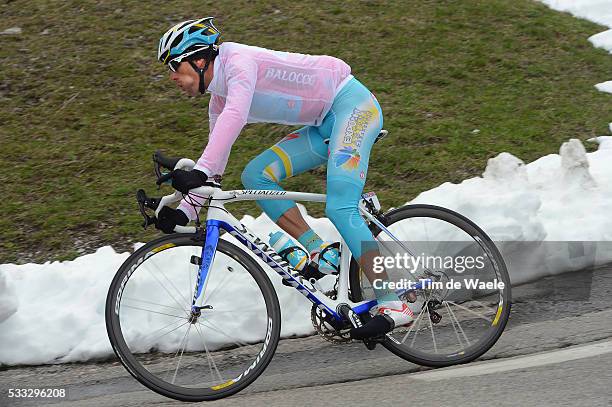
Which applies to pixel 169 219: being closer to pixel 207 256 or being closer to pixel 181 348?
pixel 207 256

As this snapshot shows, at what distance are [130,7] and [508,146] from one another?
211 inches

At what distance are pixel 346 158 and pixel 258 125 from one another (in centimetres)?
401

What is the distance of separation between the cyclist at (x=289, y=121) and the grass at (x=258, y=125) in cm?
204

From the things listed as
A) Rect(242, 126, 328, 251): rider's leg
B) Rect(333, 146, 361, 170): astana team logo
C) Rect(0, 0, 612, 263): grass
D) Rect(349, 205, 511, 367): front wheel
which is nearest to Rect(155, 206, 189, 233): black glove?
Rect(242, 126, 328, 251): rider's leg

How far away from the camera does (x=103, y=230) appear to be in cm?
737

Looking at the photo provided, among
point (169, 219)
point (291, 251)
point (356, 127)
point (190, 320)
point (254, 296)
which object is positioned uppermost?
point (356, 127)

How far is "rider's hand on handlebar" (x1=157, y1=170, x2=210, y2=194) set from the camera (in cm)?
468

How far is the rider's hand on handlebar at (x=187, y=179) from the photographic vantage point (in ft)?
15.4

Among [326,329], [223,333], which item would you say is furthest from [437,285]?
[223,333]

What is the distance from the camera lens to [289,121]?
5.24 metres

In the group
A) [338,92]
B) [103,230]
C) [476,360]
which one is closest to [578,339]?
[476,360]

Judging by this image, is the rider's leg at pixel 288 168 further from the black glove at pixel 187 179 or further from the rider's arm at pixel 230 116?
the black glove at pixel 187 179

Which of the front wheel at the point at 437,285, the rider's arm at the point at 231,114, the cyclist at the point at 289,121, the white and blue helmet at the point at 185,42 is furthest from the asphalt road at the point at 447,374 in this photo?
the white and blue helmet at the point at 185,42

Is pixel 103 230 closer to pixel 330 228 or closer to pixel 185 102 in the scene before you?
pixel 330 228
